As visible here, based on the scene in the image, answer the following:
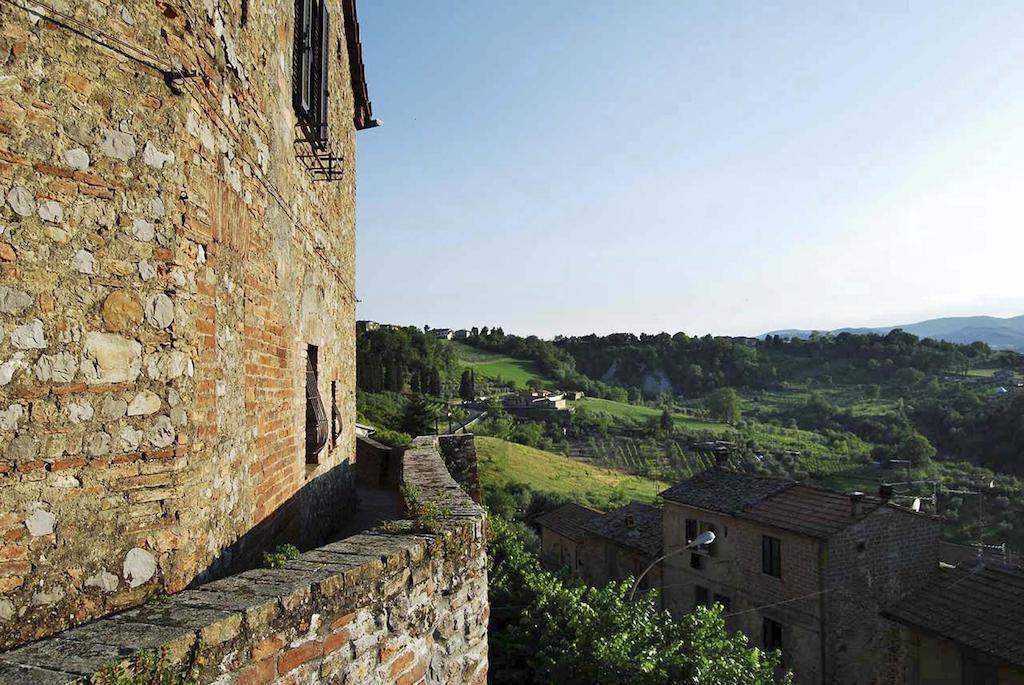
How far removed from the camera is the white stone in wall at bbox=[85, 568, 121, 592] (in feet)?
8.98

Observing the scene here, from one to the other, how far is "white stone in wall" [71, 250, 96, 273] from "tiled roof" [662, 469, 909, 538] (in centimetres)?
2090

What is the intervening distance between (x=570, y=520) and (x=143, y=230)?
97.8 ft

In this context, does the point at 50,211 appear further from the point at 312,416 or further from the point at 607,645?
the point at 607,645

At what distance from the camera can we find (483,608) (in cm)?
428

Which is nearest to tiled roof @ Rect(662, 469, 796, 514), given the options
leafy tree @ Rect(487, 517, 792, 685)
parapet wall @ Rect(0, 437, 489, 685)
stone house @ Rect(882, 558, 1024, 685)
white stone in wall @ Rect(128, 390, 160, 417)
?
stone house @ Rect(882, 558, 1024, 685)

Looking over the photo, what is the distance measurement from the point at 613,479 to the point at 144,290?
4847cm

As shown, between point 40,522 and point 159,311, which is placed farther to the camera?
point 159,311

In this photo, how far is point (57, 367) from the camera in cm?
266

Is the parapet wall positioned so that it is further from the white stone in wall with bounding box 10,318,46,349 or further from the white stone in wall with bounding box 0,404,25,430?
the white stone in wall with bounding box 10,318,46,349

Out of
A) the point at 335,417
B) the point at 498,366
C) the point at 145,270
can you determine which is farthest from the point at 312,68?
the point at 498,366

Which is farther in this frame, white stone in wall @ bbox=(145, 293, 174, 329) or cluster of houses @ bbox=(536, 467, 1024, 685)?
cluster of houses @ bbox=(536, 467, 1024, 685)

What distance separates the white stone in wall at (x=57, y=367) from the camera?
261 centimetres

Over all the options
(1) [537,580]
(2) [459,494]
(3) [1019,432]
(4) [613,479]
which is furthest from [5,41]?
(3) [1019,432]

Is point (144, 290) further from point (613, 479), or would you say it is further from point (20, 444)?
point (613, 479)
